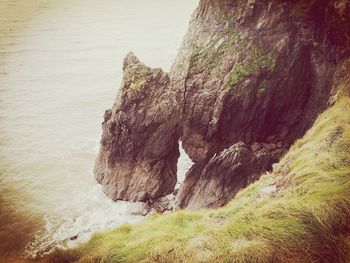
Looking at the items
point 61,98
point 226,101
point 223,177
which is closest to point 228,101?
point 226,101

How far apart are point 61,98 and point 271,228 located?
27376mm

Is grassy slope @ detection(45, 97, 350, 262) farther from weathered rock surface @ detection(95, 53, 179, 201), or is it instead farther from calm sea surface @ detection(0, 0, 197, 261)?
calm sea surface @ detection(0, 0, 197, 261)

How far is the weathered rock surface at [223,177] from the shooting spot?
1552 cm

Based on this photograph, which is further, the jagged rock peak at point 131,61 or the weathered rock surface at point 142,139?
the jagged rock peak at point 131,61

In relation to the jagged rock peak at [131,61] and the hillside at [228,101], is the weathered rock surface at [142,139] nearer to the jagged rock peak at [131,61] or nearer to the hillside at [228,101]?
the hillside at [228,101]

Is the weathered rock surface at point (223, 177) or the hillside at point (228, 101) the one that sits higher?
the hillside at point (228, 101)

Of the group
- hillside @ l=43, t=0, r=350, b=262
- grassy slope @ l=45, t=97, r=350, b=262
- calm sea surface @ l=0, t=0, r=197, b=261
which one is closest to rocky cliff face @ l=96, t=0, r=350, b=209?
hillside @ l=43, t=0, r=350, b=262

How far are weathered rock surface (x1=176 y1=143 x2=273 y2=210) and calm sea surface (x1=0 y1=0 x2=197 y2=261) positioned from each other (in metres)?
3.02

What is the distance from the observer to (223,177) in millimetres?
15953

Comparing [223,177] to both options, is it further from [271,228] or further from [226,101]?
[271,228]

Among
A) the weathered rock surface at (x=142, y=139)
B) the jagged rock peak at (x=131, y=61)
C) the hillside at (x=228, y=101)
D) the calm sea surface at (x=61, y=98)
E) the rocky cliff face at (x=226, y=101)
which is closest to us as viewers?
Result: the hillside at (x=228, y=101)

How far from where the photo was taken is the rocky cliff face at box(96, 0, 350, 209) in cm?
1681

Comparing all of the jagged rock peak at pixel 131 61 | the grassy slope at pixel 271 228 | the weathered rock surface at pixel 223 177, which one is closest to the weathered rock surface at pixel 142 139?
the jagged rock peak at pixel 131 61

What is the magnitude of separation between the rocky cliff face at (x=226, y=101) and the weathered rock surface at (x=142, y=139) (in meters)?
0.06
